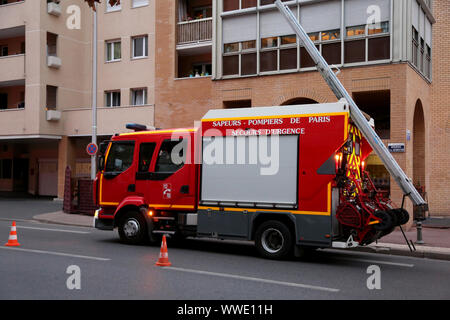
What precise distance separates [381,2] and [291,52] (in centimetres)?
350

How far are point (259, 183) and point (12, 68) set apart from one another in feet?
70.7

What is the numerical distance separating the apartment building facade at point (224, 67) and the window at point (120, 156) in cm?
774

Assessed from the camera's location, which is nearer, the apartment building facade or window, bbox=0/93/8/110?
the apartment building facade

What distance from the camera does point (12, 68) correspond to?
2741cm

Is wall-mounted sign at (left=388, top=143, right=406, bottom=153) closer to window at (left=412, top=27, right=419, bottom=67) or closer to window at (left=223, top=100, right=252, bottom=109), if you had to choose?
window at (left=412, top=27, right=419, bottom=67)

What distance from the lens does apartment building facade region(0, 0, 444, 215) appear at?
16969mm

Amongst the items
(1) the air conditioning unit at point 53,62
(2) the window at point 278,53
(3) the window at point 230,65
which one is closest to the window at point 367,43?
(2) the window at point 278,53

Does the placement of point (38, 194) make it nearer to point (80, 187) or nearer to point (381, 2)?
point (80, 187)

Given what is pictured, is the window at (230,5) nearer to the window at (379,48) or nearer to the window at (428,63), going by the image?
the window at (379,48)

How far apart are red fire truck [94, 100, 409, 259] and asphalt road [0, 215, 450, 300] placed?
0.59 meters

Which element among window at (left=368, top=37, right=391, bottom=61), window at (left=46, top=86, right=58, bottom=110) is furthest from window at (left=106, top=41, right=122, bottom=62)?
window at (left=368, top=37, right=391, bottom=61)

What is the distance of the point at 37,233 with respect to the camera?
46.3ft

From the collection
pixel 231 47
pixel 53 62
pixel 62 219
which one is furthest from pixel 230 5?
pixel 53 62
